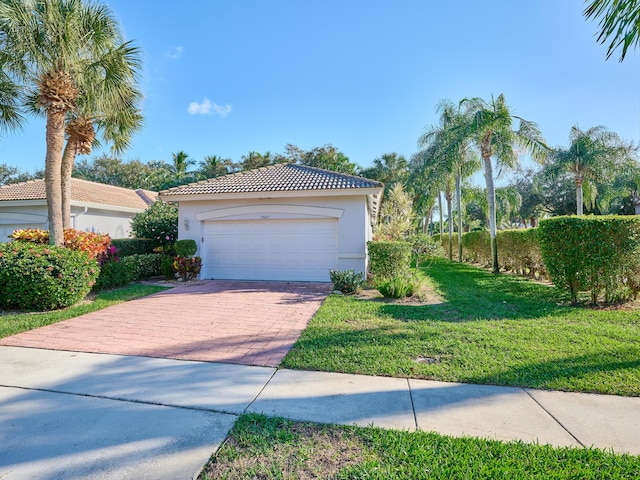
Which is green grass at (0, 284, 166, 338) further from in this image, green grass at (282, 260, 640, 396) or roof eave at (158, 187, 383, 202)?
green grass at (282, 260, 640, 396)

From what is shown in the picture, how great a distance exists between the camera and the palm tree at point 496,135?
13.4 m

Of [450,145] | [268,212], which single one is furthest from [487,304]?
[450,145]

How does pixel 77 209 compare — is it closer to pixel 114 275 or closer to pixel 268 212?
pixel 114 275

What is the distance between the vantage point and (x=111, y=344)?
5227 millimetres

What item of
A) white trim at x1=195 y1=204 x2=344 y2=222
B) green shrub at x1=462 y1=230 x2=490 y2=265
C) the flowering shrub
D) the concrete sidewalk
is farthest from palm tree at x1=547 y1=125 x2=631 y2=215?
the flowering shrub

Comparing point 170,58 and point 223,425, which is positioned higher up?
point 170,58

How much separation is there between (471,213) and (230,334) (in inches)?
1740

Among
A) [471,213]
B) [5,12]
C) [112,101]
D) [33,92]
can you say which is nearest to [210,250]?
[112,101]

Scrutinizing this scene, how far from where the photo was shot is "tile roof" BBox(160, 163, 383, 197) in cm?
1135

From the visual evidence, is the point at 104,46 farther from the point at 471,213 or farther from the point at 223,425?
the point at 471,213

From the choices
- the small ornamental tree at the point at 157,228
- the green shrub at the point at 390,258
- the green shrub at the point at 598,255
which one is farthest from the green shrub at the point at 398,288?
the small ornamental tree at the point at 157,228

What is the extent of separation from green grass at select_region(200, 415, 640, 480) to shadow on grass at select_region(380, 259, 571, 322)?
3937 mm

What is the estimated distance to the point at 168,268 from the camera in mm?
12430

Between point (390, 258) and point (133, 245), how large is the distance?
34.8 ft
